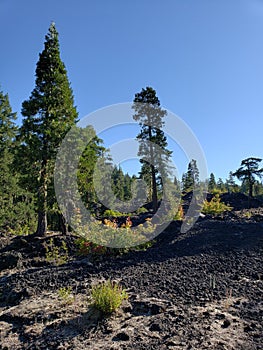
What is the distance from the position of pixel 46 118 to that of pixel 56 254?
5859 millimetres

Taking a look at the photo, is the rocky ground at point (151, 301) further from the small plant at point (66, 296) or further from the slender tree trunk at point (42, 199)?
the slender tree trunk at point (42, 199)

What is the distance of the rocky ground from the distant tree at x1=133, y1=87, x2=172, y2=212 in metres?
10.8

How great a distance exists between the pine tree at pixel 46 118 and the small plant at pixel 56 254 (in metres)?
1.83

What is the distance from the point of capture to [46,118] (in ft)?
37.4

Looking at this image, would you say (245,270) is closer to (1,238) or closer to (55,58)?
(1,238)

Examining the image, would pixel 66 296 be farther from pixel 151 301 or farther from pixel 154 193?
pixel 154 193

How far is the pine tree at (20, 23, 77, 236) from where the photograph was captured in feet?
35.4

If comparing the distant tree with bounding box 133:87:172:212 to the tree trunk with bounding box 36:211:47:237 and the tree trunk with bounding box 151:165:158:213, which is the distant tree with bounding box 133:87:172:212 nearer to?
the tree trunk with bounding box 151:165:158:213

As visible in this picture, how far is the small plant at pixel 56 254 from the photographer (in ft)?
25.3

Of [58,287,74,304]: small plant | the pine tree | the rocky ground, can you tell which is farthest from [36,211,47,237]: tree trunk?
[58,287,74,304]: small plant

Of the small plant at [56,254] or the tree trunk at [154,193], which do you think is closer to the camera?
the small plant at [56,254]

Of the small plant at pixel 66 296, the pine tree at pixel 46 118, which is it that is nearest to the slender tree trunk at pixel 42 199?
the pine tree at pixel 46 118

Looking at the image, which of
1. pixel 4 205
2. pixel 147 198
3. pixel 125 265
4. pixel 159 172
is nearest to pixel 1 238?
pixel 125 265

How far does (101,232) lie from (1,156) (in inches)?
544
